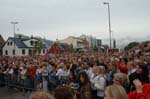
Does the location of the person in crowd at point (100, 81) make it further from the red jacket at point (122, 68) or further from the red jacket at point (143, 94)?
the red jacket at point (143, 94)

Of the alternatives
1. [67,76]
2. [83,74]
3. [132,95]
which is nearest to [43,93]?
[132,95]

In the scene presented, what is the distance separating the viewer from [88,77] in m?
10.2

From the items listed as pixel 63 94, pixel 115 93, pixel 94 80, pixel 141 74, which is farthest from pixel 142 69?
pixel 63 94

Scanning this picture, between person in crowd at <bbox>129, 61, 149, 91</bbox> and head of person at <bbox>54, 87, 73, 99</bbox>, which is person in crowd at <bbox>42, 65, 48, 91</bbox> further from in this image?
head of person at <bbox>54, 87, 73, 99</bbox>

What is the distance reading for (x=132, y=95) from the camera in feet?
19.9

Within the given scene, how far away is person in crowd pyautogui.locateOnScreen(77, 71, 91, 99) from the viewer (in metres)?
9.88

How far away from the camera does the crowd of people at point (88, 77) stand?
4.84 metres

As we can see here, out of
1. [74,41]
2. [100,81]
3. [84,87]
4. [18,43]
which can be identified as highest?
[74,41]

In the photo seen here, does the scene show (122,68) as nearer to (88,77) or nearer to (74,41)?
(88,77)

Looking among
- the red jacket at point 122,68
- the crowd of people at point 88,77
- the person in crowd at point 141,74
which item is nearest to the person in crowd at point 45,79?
the crowd of people at point 88,77

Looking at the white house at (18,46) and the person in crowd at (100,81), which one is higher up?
the white house at (18,46)

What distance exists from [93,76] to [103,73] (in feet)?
1.09

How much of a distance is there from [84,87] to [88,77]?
316mm

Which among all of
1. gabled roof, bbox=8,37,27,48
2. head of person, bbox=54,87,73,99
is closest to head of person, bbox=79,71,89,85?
head of person, bbox=54,87,73,99
